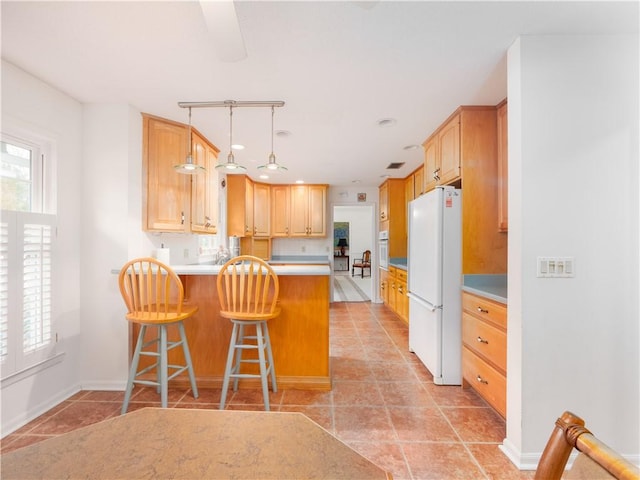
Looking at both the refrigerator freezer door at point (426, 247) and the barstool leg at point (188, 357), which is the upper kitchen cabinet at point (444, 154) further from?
the barstool leg at point (188, 357)

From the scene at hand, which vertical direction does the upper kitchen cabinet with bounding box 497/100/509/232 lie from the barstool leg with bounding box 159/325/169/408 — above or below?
above

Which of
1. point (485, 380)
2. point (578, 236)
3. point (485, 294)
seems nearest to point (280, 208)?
point (485, 294)

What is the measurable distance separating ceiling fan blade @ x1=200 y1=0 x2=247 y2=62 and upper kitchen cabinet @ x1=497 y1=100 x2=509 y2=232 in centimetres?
203

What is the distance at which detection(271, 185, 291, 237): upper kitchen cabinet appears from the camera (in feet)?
18.0

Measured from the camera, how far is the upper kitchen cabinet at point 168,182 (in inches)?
100

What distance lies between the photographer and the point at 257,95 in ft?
7.34

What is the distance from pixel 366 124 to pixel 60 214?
8.48 ft

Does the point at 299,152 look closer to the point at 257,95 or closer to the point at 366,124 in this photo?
the point at 366,124

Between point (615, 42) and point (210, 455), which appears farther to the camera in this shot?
point (615, 42)

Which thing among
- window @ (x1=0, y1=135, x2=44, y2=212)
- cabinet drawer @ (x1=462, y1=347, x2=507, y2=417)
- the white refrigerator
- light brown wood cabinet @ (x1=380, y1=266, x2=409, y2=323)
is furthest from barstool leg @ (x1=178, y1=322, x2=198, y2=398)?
light brown wood cabinet @ (x1=380, y1=266, x2=409, y2=323)

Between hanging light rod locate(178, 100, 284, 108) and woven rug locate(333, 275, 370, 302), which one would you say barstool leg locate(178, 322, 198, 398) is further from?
woven rug locate(333, 275, 370, 302)

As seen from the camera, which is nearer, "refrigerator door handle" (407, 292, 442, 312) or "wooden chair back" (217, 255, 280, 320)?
"wooden chair back" (217, 255, 280, 320)

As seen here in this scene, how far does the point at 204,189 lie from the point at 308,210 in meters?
2.50

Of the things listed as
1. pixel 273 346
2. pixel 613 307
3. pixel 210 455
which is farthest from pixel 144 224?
pixel 613 307
